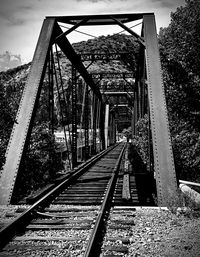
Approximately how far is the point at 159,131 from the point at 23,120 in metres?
3.39

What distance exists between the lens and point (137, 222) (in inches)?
152

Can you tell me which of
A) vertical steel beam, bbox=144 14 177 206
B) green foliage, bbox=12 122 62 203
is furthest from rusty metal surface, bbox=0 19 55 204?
vertical steel beam, bbox=144 14 177 206

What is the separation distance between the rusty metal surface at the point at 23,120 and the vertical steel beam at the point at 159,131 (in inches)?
122

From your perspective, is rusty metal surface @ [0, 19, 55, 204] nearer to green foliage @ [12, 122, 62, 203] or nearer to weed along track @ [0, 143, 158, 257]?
weed along track @ [0, 143, 158, 257]

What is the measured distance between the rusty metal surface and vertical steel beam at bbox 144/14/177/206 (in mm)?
3094

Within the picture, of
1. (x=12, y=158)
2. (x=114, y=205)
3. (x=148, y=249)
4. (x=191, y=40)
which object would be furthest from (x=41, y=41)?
(x=191, y=40)

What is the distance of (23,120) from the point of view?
219 inches

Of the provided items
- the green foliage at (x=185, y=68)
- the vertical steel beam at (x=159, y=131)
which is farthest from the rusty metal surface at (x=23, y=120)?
the green foliage at (x=185, y=68)

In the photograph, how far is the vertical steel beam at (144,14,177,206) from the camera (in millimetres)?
4648

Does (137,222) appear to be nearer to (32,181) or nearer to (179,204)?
(179,204)

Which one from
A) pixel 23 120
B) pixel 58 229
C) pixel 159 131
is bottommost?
pixel 58 229

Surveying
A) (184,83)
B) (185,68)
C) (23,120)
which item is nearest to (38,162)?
(23,120)

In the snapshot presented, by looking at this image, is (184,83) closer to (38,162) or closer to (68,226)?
(38,162)

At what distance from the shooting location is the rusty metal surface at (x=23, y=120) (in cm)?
489
